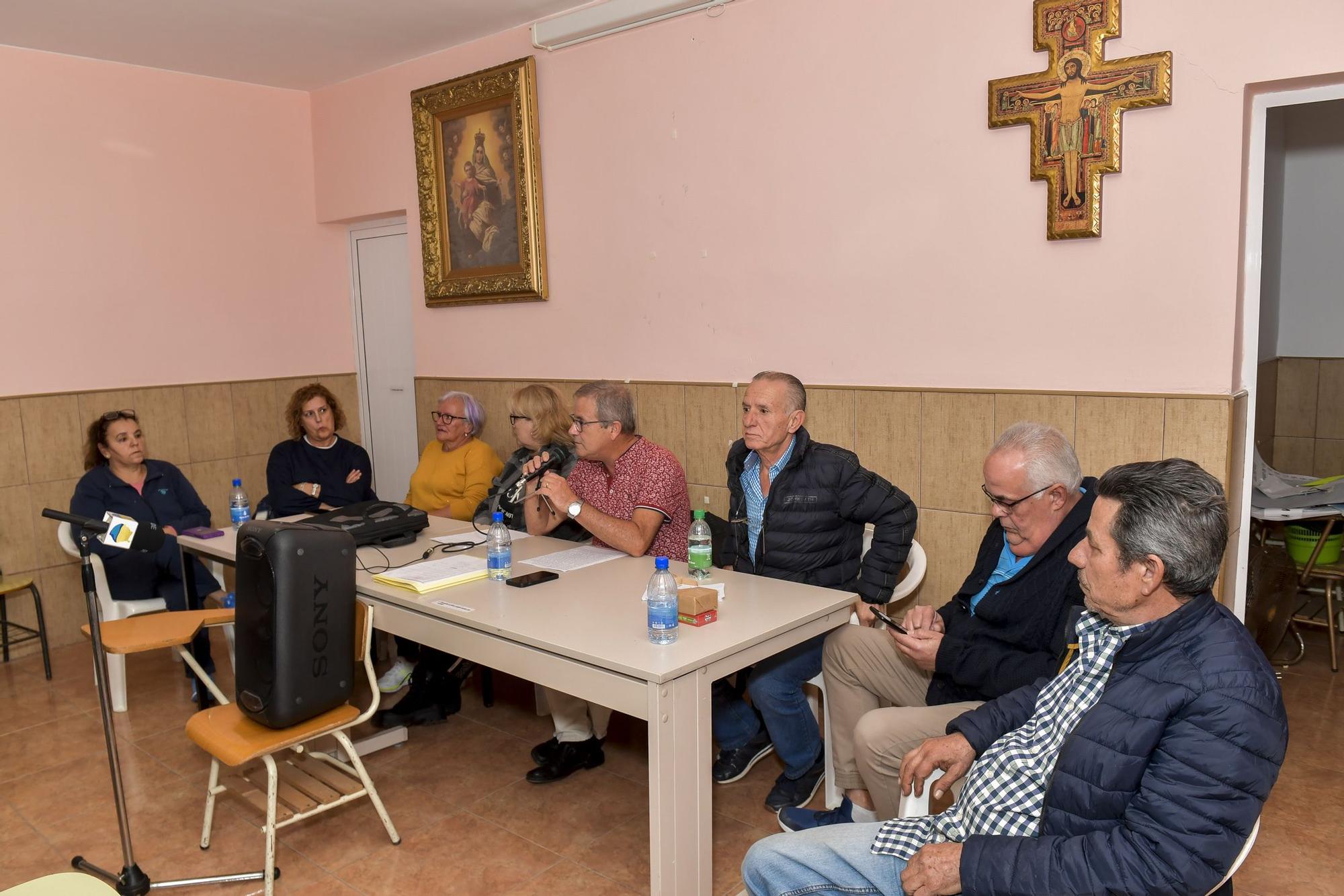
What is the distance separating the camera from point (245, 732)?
253 cm

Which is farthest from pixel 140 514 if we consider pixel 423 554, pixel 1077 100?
pixel 1077 100

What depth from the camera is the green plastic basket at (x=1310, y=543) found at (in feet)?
12.8

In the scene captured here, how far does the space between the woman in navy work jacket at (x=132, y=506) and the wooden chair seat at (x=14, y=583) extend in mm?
455

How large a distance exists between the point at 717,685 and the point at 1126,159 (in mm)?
2117

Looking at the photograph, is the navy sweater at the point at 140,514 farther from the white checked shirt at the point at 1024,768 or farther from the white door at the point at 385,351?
the white checked shirt at the point at 1024,768

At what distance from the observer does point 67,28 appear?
Answer: 4.33 metres

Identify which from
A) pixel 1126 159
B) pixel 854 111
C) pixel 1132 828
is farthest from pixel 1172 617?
pixel 854 111

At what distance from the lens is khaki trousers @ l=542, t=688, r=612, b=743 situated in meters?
3.17

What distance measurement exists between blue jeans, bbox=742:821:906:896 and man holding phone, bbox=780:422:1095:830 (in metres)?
0.47

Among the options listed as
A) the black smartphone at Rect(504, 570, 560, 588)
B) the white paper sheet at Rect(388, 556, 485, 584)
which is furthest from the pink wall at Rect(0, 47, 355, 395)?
the black smartphone at Rect(504, 570, 560, 588)

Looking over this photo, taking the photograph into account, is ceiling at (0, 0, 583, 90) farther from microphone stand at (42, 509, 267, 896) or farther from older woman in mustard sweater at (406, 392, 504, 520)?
microphone stand at (42, 509, 267, 896)

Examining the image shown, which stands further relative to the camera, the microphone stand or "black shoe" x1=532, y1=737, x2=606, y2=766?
"black shoe" x1=532, y1=737, x2=606, y2=766

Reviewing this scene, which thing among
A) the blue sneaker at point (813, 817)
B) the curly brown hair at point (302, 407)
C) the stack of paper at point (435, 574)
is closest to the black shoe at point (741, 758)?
the blue sneaker at point (813, 817)

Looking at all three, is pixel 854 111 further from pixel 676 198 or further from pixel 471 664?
pixel 471 664
